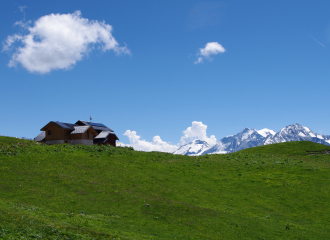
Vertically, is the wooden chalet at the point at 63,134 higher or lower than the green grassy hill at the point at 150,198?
higher

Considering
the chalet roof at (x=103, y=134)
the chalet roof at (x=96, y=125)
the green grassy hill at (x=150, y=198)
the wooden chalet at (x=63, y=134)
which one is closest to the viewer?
the green grassy hill at (x=150, y=198)

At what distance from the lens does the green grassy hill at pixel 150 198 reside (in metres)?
20.5

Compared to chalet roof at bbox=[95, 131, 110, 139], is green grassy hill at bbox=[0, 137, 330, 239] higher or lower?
lower

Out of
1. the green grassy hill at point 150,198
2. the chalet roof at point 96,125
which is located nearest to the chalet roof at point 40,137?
the chalet roof at point 96,125

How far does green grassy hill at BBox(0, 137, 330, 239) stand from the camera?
808 inches

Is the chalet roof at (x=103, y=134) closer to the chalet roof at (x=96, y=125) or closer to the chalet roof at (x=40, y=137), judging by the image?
the chalet roof at (x=96, y=125)

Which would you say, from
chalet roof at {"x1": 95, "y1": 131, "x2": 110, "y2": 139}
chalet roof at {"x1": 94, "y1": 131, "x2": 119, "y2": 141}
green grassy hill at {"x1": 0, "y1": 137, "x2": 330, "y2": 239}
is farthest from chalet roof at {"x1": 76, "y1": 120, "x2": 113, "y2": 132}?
green grassy hill at {"x1": 0, "y1": 137, "x2": 330, "y2": 239}

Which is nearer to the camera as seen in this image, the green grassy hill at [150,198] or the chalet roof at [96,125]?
the green grassy hill at [150,198]

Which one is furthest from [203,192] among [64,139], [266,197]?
[64,139]

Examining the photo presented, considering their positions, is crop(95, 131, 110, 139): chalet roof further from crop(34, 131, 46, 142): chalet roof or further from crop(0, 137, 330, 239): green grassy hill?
crop(0, 137, 330, 239): green grassy hill

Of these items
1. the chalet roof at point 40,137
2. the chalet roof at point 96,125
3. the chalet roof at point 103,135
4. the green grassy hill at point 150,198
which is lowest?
the green grassy hill at point 150,198

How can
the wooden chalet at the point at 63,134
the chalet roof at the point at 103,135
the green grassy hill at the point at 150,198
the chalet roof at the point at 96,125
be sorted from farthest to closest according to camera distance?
the chalet roof at the point at 96,125, the chalet roof at the point at 103,135, the wooden chalet at the point at 63,134, the green grassy hill at the point at 150,198

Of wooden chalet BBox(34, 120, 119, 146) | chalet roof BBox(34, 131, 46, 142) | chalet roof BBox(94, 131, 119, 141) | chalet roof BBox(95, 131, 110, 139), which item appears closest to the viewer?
wooden chalet BBox(34, 120, 119, 146)

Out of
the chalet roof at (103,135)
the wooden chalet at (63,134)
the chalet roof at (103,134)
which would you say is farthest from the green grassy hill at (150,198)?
the chalet roof at (103,134)
